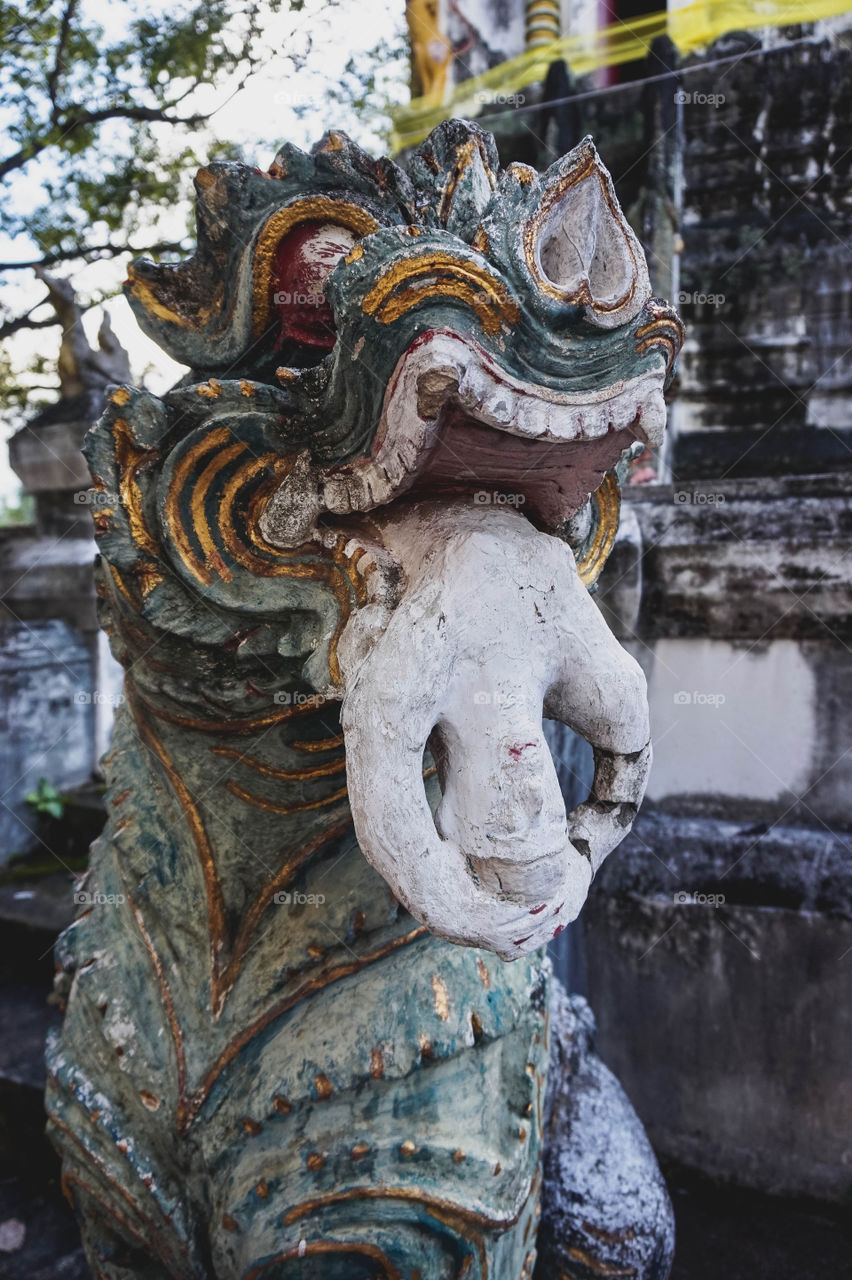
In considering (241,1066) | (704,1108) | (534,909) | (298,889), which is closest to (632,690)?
(534,909)

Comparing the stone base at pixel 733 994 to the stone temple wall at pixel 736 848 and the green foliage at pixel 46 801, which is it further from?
the green foliage at pixel 46 801

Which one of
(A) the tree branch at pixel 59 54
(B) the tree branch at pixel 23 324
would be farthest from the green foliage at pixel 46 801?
(A) the tree branch at pixel 59 54

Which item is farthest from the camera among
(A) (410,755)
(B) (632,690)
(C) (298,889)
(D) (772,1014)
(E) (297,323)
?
(D) (772,1014)

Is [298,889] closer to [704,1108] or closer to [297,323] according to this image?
[297,323]

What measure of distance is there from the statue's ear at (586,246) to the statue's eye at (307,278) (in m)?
0.35

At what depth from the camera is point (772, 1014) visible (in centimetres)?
221

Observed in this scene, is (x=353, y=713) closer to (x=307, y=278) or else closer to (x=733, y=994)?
(x=307, y=278)

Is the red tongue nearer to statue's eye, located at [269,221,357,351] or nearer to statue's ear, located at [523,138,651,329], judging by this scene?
statue's ear, located at [523,138,651,329]

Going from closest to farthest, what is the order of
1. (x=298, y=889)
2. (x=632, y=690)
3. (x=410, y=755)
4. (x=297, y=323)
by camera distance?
(x=410, y=755)
(x=632, y=690)
(x=297, y=323)
(x=298, y=889)

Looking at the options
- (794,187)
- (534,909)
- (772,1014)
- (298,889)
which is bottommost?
(772,1014)

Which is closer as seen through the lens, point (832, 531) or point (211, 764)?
point (211, 764)

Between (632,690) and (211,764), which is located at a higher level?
(632,690)

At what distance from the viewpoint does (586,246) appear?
851mm

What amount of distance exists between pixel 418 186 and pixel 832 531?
1460 millimetres
